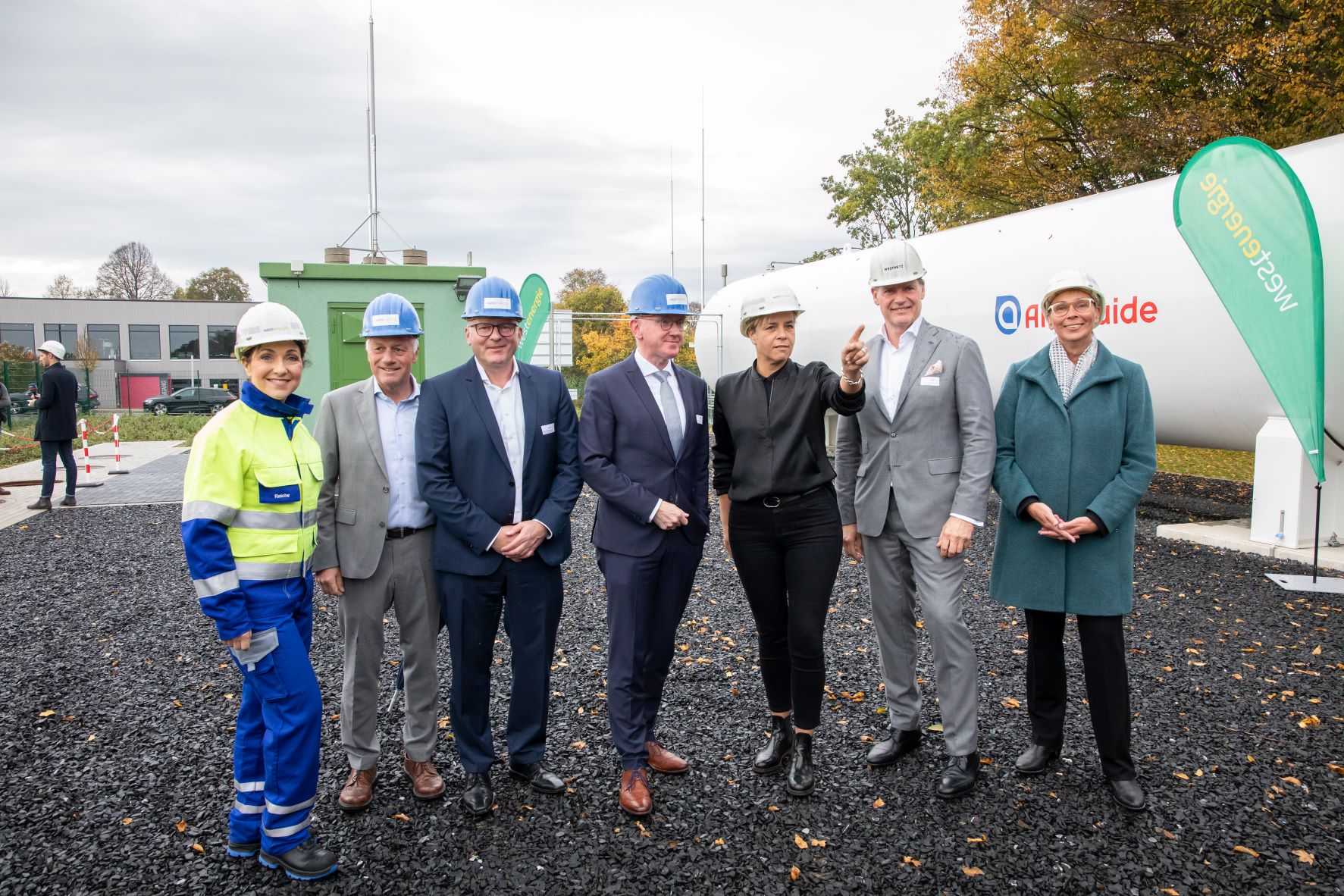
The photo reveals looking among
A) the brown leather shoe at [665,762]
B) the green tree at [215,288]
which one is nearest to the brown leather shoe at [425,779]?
the brown leather shoe at [665,762]

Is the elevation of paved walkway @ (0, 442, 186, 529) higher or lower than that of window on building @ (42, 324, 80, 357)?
lower

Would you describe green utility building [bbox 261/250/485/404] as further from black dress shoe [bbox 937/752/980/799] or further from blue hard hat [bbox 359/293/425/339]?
black dress shoe [bbox 937/752/980/799]

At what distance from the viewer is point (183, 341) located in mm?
54281

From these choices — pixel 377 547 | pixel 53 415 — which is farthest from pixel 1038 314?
pixel 53 415

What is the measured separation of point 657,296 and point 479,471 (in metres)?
1.00

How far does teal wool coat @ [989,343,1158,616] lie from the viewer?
3.30 metres

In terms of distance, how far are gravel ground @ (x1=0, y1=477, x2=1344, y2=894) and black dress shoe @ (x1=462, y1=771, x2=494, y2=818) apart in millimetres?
71

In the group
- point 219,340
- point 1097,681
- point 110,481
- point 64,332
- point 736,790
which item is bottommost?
point 736,790

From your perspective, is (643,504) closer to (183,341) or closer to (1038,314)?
(1038,314)

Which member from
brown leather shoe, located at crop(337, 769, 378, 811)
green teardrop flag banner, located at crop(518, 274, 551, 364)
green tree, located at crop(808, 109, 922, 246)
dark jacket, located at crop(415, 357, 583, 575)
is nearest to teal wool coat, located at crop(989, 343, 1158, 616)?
dark jacket, located at crop(415, 357, 583, 575)

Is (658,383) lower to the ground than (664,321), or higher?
lower

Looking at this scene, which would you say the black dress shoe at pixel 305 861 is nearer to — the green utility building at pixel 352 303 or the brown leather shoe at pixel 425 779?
the brown leather shoe at pixel 425 779

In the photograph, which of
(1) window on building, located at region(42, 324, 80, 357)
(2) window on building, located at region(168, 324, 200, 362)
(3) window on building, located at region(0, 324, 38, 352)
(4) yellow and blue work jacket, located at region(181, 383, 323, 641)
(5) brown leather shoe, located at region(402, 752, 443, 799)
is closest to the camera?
(4) yellow and blue work jacket, located at region(181, 383, 323, 641)

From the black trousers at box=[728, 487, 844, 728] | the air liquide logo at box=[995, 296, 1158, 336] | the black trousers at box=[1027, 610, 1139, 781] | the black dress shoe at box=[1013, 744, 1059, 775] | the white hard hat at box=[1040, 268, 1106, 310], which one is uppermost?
the air liquide logo at box=[995, 296, 1158, 336]
